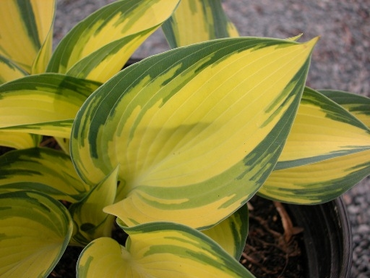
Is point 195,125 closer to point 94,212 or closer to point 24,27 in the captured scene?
point 94,212

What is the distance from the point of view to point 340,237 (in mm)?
585

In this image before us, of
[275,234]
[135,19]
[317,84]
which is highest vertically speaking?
[135,19]

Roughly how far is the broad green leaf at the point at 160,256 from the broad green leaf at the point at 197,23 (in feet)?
0.88

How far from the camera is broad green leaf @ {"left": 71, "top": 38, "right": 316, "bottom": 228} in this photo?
39 centimetres

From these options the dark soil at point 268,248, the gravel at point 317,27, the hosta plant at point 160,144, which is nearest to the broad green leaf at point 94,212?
the hosta plant at point 160,144

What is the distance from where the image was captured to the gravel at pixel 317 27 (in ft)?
3.79

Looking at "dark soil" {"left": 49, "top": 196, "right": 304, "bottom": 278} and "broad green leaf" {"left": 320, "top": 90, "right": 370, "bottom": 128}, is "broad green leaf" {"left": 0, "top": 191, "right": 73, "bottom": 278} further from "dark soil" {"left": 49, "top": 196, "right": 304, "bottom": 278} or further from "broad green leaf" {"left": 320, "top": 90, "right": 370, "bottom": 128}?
"broad green leaf" {"left": 320, "top": 90, "right": 370, "bottom": 128}

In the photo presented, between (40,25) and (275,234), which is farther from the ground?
(40,25)

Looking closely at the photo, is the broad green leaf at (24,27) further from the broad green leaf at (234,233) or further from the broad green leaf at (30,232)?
the broad green leaf at (234,233)

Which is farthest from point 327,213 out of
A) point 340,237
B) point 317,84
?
point 317,84

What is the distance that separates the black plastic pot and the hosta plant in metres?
0.06

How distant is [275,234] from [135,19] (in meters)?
0.39

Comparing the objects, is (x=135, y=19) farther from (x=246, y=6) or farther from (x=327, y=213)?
(x=246, y=6)

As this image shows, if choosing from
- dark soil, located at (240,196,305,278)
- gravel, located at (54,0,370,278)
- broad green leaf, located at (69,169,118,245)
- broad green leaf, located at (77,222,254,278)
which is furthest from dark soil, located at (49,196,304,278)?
gravel, located at (54,0,370,278)
